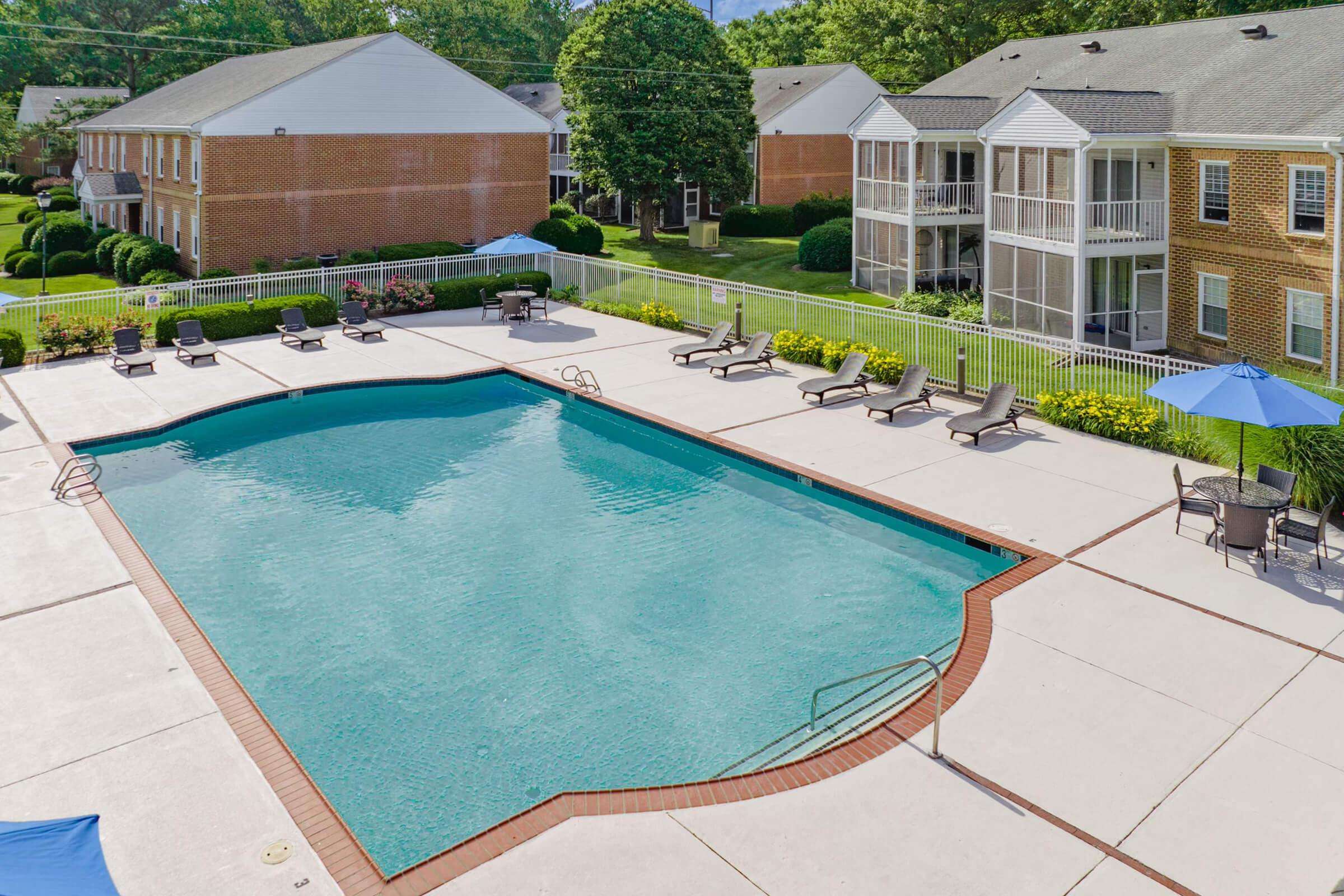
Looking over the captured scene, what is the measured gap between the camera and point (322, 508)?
16.8 metres

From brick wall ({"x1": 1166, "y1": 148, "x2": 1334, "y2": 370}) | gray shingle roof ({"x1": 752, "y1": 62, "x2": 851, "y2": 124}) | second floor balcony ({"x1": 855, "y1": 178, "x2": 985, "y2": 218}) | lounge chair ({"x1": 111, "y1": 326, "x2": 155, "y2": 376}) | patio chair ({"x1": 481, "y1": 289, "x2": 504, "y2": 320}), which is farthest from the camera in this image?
gray shingle roof ({"x1": 752, "y1": 62, "x2": 851, "y2": 124})

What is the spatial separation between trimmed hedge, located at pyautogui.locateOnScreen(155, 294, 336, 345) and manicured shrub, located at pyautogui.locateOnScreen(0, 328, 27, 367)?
314 centimetres

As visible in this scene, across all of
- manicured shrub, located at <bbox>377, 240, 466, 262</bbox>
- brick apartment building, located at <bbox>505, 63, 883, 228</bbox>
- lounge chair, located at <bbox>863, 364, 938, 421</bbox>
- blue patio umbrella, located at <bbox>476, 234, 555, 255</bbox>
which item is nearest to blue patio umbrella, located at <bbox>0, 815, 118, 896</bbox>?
lounge chair, located at <bbox>863, 364, 938, 421</bbox>

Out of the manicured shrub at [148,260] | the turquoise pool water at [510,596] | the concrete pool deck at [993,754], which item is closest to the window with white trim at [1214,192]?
the concrete pool deck at [993,754]

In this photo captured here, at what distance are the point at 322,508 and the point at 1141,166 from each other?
70.2 feet

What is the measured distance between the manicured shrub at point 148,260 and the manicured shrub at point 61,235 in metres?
8.79

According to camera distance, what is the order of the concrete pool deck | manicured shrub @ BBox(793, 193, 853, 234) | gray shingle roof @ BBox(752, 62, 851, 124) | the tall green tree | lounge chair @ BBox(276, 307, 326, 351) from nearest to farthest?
the concrete pool deck, lounge chair @ BBox(276, 307, 326, 351), the tall green tree, manicured shrub @ BBox(793, 193, 853, 234), gray shingle roof @ BBox(752, 62, 851, 124)

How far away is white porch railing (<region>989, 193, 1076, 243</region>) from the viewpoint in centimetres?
2631

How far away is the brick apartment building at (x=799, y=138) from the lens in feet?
168

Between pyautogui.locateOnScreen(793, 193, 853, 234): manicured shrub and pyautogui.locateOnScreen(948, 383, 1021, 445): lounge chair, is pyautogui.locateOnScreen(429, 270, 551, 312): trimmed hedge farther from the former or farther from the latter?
pyautogui.locateOnScreen(793, 193, 853, 234): manicured shrub

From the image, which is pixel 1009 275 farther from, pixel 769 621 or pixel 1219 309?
pixel 769 621

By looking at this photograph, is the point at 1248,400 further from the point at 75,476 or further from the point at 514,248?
the point at 514,248

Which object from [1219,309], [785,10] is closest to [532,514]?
[1219,309]

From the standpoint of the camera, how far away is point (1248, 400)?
12.8 meters
